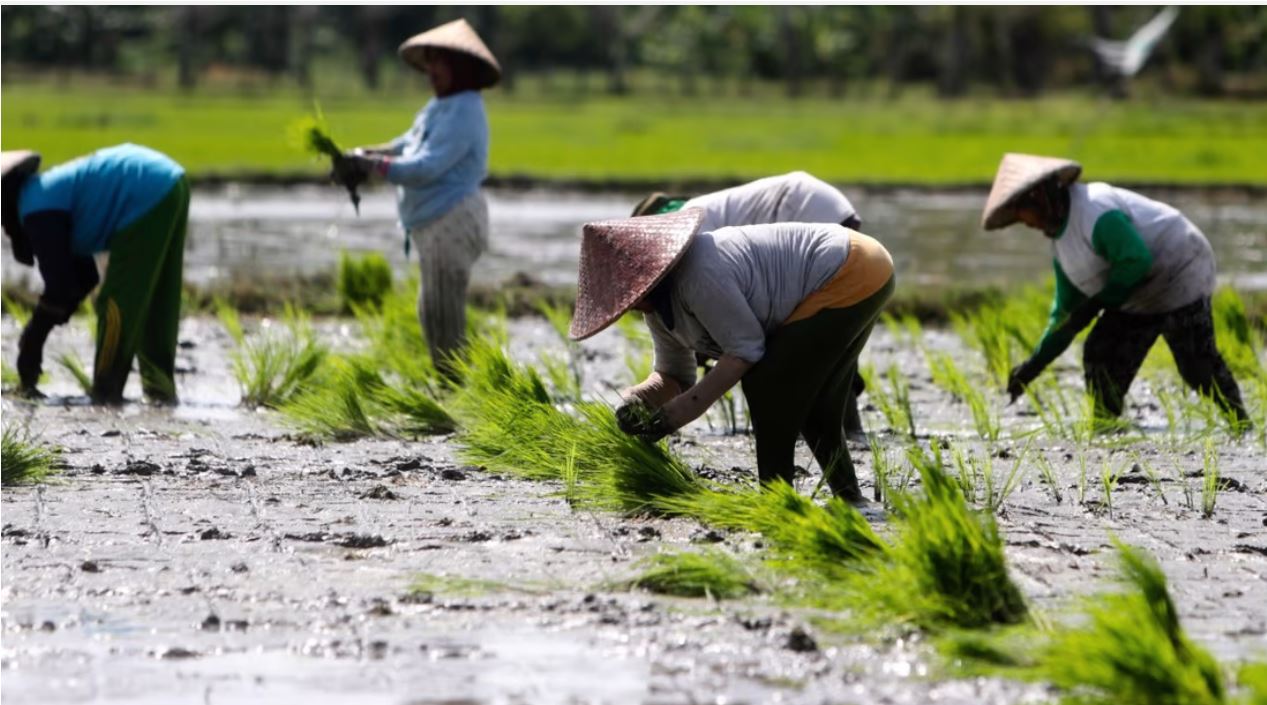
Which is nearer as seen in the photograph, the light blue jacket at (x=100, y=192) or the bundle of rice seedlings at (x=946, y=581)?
the bundle of rice seedlings at (x=946, y=581)

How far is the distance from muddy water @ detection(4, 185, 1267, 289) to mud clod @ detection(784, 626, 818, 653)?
784cm

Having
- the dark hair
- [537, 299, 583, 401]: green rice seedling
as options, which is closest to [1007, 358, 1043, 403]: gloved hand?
[537, 299, 583, 401]: green rice seedling

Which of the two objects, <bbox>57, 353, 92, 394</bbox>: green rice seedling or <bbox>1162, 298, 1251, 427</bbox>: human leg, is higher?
<bbox>1162, 298, 1251, 427</bbox>: human leg

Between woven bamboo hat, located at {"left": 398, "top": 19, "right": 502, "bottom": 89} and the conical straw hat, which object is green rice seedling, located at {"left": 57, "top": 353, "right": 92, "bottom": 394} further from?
woven bamboo hat, located at {"left": 398, "top": 19, "right": 502, "bottom": 89}

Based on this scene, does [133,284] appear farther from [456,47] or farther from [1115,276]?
[1115,276]

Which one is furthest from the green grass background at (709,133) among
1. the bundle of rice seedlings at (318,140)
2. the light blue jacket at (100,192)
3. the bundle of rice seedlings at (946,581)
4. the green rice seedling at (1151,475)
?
the bundle of rice seedlings at (946,581)

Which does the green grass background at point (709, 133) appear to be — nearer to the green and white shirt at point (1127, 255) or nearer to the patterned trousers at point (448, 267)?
the patterned trousers at point (448, 267)

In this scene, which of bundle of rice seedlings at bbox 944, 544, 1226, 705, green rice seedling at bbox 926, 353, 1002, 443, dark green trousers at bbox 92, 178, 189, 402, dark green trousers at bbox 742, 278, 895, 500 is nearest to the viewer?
bundle of rice seedlings at bbox 944, 544, 1226, 705

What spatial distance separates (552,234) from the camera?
19.3 metres

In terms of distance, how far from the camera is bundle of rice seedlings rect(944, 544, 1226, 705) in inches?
153

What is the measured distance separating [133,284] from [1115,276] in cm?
408

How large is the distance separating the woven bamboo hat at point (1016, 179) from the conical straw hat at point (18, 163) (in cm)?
394

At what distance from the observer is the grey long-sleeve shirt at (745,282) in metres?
5.65

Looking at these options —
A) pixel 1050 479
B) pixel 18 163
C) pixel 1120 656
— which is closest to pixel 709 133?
pixel 18 163
